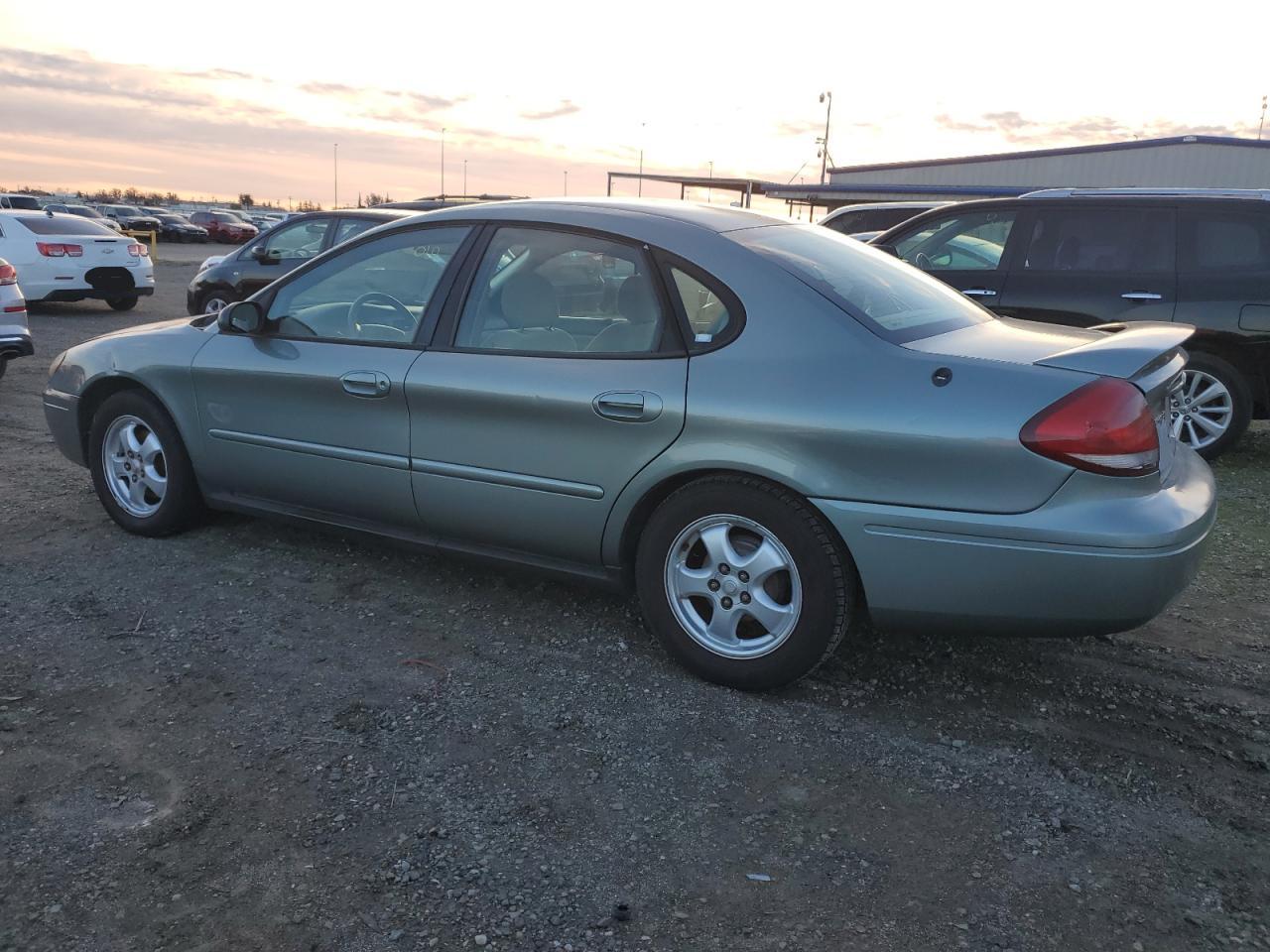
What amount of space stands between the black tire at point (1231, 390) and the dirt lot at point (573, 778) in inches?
116

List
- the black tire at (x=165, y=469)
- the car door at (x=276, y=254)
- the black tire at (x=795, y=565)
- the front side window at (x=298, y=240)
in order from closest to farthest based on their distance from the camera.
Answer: the black tire at (x=795, y=565) < the black tire at (x=165, y=469) < the front side window at (x=298, y=240) < the car door at (x=276, y=254)

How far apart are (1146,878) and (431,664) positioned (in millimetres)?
2289

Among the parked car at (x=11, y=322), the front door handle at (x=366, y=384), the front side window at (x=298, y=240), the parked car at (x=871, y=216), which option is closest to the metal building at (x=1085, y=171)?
the parked car at (x=871, y=216)

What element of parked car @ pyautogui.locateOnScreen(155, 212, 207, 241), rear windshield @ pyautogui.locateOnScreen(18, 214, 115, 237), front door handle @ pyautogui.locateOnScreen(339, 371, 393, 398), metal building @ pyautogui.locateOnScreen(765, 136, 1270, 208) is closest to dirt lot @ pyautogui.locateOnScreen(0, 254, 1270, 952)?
front door handle @ pyautogui.locateOnScreen(339, 371, 393, 398)

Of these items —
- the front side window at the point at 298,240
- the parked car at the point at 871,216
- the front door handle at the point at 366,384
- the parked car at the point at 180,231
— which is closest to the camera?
the front door handle at the point at 366,384

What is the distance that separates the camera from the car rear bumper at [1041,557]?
2.92 metres

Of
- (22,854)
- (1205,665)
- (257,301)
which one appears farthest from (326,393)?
(1205,665)

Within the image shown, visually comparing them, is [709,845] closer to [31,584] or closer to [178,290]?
[31,584]

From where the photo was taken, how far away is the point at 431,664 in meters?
3.65

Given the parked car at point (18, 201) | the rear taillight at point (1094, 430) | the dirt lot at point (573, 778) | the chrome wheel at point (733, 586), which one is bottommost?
the dirt lot at point (573, 778)

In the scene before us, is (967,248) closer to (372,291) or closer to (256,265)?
(372,291)

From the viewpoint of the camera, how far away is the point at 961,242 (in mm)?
7742

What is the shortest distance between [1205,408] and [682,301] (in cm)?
503

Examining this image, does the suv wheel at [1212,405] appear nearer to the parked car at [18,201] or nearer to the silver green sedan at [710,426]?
the silver green sedan at [710,426]
